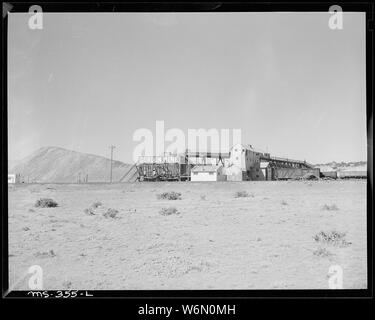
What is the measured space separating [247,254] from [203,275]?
0.57 meters

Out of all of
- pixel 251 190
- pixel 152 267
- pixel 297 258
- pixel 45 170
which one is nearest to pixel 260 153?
pixel 251 190

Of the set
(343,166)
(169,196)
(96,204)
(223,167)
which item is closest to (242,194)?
(223,167)

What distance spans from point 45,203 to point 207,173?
1964mm

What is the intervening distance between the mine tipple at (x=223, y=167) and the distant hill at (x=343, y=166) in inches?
3.9

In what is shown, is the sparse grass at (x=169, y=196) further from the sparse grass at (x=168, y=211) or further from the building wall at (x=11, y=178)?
the building wall at (x=11, y=178)

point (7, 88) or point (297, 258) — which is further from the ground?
point (7, 88)

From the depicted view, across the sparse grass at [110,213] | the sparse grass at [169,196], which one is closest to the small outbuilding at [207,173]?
the sparse grass at [169,196]

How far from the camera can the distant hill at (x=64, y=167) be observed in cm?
319

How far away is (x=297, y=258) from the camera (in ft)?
10.2

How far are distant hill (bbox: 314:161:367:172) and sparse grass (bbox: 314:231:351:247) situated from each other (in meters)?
0.74

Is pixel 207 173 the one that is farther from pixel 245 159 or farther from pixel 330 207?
pixel 330 207
